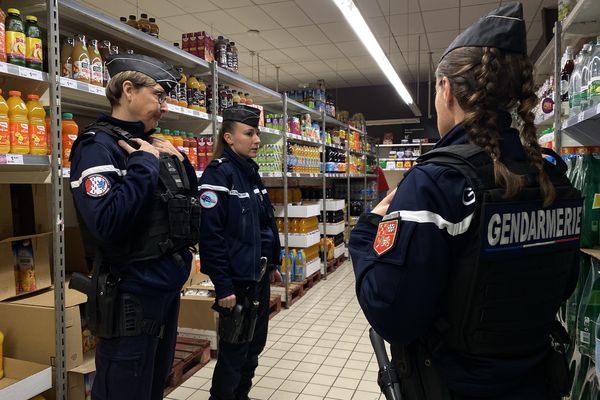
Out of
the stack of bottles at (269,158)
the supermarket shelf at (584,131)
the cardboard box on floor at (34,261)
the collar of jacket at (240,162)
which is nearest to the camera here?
the supermarket shelf at (584,131)

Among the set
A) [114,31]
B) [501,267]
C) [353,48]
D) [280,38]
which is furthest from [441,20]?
[501,267]

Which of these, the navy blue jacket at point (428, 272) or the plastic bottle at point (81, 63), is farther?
the plastic bottle at point (81, 63)

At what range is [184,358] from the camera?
11.1 feet

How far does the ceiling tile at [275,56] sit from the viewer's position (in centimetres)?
898

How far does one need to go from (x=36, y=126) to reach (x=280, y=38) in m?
6.60

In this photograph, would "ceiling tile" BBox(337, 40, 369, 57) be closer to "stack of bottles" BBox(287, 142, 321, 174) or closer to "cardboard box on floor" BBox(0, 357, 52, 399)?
"stack of bottles" BBox(287, 142, 321, 174)

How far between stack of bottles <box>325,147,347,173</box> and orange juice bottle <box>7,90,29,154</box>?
5.34 m

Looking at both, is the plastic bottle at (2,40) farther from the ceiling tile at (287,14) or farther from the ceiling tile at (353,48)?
the ceiling tile at (353,48)

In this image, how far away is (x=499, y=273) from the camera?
44.1 inches

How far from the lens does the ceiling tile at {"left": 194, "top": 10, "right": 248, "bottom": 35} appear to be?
6965 mm

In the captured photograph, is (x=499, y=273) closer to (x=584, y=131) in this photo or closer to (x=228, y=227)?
(x=584, y=131)

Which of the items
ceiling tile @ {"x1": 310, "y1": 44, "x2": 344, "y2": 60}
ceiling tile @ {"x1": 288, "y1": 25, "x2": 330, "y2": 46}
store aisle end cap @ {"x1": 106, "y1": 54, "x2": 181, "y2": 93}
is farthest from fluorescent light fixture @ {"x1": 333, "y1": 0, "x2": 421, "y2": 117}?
ceiling tile @ {"x1": 310, "y1": 44, "x2": 344, "y2": 60}

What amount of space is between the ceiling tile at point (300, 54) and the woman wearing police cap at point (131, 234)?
7126 millimetres

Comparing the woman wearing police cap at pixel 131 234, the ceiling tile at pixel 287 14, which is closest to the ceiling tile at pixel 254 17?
the ceiling tile at pixel 287 14
